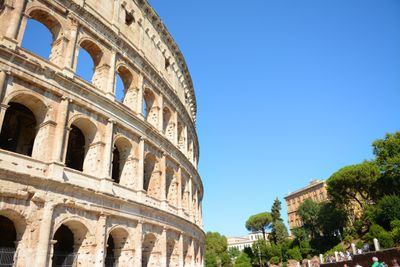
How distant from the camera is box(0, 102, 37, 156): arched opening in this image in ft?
45.0

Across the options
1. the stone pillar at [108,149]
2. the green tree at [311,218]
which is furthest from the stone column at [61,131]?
the green tree at [311,218]

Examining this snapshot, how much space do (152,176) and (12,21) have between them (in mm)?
9226

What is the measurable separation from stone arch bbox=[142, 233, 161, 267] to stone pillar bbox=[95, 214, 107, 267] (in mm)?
3416

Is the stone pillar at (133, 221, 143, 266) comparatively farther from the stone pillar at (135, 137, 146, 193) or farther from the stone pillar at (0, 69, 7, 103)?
the stone pillar at (0, 69, 7, 103)

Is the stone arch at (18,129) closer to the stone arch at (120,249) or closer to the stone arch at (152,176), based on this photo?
the stone arch at (120,249)

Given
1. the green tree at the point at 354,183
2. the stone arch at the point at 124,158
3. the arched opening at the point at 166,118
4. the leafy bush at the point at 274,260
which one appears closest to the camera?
the stone arch at the point at 124,158

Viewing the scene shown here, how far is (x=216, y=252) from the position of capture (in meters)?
63.5

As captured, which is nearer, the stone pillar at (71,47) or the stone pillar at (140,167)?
the stone pillar at (71,47)

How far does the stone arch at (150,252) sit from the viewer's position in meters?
14.9

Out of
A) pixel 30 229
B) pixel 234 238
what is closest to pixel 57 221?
pixel 30 229

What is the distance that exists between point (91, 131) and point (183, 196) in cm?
919

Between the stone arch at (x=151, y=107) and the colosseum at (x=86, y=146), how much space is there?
0.06 meters

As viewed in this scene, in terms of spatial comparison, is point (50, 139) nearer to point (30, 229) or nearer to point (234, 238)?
point (30, 229)

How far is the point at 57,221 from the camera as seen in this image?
1043cm
